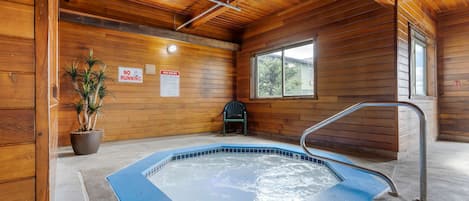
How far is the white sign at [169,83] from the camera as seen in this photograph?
4.98 meters

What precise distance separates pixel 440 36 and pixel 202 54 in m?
5.39

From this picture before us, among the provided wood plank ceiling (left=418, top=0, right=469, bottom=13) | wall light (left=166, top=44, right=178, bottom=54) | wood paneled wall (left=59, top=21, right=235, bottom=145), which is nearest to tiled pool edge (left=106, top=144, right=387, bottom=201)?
wood paneled wall (left=59, top=21, right=235, bottom=145)

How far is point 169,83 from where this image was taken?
507 cm

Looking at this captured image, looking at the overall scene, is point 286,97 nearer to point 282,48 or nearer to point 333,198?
point 282,48

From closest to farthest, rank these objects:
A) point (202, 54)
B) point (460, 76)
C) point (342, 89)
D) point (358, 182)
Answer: point (358, 182) < point (342, 89) < point (460, 76) < point (202, 54)

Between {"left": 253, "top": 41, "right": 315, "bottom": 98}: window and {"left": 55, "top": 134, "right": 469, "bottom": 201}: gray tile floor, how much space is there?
1909 mm

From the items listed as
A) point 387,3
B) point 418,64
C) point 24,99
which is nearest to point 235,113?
point 387,3

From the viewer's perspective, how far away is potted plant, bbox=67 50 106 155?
340 cm

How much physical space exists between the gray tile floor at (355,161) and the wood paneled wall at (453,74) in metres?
0.58

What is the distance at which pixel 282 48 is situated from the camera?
5059mm

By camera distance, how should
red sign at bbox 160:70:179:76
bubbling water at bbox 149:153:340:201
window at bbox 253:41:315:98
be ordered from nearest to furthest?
bubbling water at bbox 149:153:340:201, window at bbox 253:41:315:98, red sign at bbox 160:70:179:76

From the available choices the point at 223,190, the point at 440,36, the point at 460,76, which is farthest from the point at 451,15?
the point at 223,190

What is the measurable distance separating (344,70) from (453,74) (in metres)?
2.75

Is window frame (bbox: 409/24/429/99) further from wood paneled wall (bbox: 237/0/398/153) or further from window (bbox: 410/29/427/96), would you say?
wood paneled wall (bbox: 237/0/398/153)
